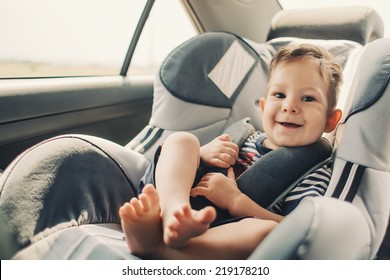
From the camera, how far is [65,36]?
175 cm

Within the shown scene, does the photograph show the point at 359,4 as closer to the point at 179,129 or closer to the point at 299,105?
the point at 299,105

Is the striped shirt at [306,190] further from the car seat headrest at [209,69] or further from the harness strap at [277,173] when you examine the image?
the car seat headrest at [209,69]

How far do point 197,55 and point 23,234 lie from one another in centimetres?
95

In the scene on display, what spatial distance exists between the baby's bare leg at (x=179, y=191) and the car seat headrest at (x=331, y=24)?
0.92m

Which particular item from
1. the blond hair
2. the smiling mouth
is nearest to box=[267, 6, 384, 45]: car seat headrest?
the blond hair

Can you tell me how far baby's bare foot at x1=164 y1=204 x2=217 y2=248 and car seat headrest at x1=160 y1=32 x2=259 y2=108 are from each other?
780mm

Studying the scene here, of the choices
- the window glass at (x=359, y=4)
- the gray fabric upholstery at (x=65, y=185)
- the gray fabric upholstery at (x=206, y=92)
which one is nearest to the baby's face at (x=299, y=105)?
the gray fabric upholstery at (x=206, y=92)

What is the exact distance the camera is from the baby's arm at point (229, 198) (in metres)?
0.99

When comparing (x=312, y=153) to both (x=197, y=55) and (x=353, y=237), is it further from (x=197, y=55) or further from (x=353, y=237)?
(x=197, y=55)

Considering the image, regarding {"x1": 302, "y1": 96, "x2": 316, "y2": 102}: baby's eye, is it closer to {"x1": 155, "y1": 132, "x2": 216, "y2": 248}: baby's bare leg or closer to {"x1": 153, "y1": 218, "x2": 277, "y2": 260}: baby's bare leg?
{"x1": 155, "y1": 132, "x2": 216, "y2": 248}: baby's bare leg

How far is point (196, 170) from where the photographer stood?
1.08 meters

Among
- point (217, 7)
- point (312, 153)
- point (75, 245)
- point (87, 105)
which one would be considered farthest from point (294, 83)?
point (217, 7)

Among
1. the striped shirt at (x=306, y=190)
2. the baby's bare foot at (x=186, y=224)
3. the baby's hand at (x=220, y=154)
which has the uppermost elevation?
the baby's bare foot at (x=186, y=224)

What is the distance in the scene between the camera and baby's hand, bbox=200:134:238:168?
1.14 meters
